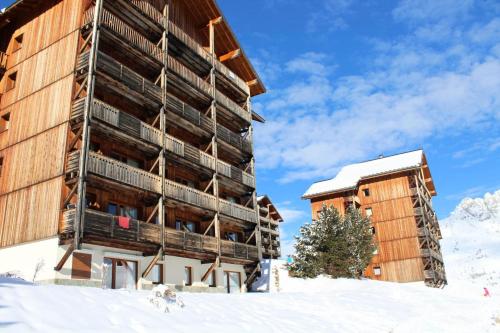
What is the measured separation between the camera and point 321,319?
1989cm

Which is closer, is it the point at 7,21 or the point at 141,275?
the point at 141,275

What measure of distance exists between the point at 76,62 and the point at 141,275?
12307 millimetres

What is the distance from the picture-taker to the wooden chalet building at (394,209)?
52.8 meters

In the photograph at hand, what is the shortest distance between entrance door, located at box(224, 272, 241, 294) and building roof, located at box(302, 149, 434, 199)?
24727 mm

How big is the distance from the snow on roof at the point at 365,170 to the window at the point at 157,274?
3287cm

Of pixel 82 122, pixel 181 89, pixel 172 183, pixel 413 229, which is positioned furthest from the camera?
pixel 413 229

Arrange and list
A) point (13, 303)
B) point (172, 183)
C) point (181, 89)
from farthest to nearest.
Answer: point (181, 89) → point (172, 183) → point (13, 303)

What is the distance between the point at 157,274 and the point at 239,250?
732 centimetres

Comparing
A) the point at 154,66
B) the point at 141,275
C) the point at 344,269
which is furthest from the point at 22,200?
the point at 344,269

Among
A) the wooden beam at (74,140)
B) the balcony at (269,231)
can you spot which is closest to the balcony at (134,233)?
the wooden beam at (74,140)

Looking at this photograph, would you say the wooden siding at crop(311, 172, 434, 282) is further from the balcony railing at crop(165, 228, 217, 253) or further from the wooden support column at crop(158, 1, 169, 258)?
the wooden support column at crop(158, 1, 169, 258)

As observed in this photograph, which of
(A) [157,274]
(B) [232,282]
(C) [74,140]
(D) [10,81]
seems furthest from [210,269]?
(D) [10,81]

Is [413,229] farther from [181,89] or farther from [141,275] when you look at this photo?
[141,275]

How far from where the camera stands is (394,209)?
55.4m
